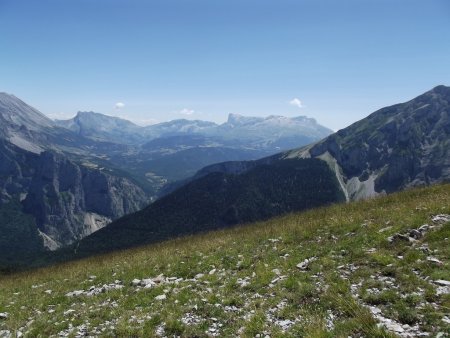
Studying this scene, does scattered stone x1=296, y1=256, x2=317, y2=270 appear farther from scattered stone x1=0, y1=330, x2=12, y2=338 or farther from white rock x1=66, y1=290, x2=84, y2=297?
scattered stone x1=0, y1=330, x2=12, y2=338

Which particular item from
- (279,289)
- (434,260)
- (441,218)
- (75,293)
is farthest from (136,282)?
(441,218)

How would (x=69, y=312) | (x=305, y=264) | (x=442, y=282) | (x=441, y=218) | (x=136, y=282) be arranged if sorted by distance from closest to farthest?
(x=442, y=282) < (x=69, y=312) < (x=305, y=264) < (x=441, y=218) < (x=136, y=282)

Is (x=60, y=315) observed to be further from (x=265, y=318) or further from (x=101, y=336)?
(x=265, y=318)

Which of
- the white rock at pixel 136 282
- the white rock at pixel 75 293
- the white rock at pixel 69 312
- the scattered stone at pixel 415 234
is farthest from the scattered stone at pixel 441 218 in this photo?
the white rock at pixel 75 293

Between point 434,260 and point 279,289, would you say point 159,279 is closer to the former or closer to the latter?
point 279,289

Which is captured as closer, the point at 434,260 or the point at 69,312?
the point at 434,260

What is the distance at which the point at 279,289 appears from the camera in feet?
42.6

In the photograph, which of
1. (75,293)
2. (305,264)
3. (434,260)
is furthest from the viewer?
(75,293)

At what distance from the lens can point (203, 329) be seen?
11.2 metres

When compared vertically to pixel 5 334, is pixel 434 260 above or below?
above

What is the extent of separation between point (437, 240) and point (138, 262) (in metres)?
14.6

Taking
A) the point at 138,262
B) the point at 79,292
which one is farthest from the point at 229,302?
the point at 138,262

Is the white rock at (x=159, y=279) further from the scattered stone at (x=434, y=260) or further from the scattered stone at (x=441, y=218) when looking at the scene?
the scattered stone at (x=441, y=218)

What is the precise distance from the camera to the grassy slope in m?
10.5
